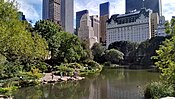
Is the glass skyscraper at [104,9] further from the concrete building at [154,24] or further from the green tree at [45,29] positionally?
the green tree at [45,29]

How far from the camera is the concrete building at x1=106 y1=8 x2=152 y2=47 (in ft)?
300

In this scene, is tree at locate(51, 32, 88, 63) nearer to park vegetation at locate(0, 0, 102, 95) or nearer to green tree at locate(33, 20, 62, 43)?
park vegetation at locate(0, 0, 102, 95)

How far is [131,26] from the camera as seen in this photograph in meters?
95.8

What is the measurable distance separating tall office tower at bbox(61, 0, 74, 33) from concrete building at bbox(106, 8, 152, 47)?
2389cm

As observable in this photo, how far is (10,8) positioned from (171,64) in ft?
32.3

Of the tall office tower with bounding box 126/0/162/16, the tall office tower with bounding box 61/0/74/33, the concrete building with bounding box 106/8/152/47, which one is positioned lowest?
the concrete building with bounding box 106/8/152/47

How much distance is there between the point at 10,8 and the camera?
44.3 ft

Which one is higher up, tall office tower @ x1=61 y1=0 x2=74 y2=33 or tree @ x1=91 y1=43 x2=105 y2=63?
tall office tower @ x1=61 y1=0 x2=74 y2=33

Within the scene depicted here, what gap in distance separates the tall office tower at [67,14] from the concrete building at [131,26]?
23886 millimetres

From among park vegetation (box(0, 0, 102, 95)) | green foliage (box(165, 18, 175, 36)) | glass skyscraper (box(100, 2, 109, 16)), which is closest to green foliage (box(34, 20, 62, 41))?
park vegetation (box(0, 0, 102, 95))

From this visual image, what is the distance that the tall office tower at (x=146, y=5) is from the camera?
144m

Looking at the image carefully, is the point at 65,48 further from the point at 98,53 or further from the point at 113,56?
the point at 98,53

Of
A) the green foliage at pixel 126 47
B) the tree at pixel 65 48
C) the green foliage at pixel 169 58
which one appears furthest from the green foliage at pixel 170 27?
the green foliage at pixel 126 47

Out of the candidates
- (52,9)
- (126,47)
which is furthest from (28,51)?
(52,9)
